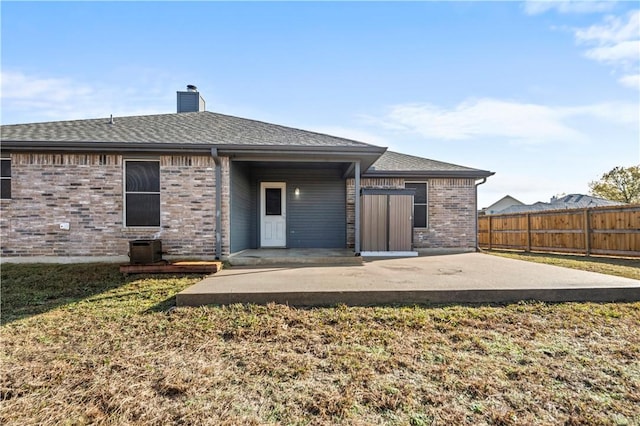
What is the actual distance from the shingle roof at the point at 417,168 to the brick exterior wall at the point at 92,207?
5187 mm

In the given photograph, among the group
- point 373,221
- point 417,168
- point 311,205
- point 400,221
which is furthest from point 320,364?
point 417,168

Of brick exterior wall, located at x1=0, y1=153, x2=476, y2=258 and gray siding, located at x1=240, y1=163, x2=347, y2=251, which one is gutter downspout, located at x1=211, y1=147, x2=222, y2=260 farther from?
gray siding, located at x1=240, y1=163, x2=347, y2=251

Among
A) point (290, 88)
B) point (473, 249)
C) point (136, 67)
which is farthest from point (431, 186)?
point (136, 67)

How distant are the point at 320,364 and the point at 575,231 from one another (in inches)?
453

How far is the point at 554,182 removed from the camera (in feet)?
157

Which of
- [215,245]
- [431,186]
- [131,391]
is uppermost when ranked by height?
[431,186]

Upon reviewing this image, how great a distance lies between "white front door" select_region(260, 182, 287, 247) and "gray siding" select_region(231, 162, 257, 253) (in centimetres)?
27

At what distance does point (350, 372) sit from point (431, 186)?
8554 mm

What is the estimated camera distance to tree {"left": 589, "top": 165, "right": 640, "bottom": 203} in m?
25.5

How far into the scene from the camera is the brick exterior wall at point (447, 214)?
9.98 metres

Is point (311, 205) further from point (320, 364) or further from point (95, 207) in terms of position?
point (320, 364)

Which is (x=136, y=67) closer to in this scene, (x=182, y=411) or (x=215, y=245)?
(x=215, y=245)

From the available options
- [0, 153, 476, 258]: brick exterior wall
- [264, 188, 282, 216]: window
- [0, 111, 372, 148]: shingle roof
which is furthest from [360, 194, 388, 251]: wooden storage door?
[0, 153, 476, 258]: brick exterior wall

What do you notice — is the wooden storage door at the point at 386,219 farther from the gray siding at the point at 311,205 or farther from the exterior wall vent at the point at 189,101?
the exterior wall vent at the point at 189,101
